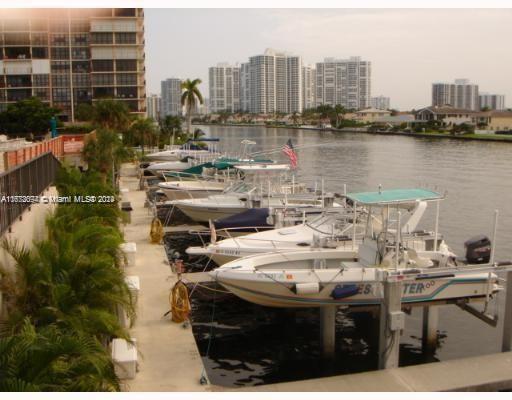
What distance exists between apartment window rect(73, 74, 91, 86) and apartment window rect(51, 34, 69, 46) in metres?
4.87

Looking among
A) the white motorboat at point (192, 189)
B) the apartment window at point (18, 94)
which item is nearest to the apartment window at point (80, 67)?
the apartment window at point (18, 94)

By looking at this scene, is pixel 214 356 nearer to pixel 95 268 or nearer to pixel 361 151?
pixel 95 268

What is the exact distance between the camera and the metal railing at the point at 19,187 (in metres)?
11.8

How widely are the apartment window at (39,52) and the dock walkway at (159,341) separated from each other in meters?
78.7

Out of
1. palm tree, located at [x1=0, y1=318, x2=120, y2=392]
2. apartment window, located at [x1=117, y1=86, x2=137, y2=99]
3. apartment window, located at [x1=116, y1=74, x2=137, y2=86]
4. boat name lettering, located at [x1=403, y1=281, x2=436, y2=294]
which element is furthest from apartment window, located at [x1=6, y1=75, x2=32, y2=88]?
palm tree, located at [x1=0, y1=318, x2=120, y2=392]

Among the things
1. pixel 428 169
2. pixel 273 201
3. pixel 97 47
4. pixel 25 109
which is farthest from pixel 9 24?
pixel 273 201

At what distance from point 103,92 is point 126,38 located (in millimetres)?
8179

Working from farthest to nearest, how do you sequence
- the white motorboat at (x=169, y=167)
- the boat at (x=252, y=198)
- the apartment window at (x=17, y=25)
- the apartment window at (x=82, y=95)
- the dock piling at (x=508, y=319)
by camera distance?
the apartment window at (x=82, y=95) → the apartment window at (x=17, y=25) → the white motorboat at (x=169, y=167) → the boat at (x=252, y=198) → the dock piling at (x=508, y=319)

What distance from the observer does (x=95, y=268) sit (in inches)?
388

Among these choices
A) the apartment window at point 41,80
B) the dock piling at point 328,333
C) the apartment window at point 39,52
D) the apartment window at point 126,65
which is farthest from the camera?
the apartment window at point 41,80

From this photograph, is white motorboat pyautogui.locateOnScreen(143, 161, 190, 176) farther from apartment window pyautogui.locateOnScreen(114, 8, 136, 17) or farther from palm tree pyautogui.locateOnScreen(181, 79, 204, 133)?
apartment window pyautogui.locateOnScreen(114, 8, 136, 17)

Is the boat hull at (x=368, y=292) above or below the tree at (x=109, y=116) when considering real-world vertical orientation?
below

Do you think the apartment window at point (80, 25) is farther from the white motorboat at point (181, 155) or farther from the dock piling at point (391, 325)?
the dock piling at point (391, 325)

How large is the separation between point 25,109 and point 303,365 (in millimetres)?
63910
